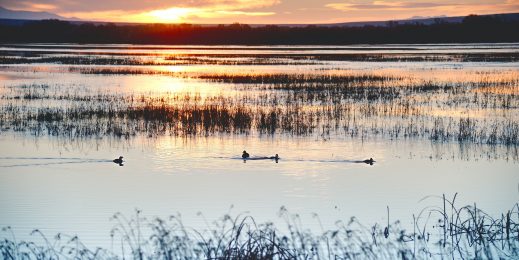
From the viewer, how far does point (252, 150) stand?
57.2 feet

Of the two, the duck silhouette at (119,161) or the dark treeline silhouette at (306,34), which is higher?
the dark treeline silhouette at (306,34)

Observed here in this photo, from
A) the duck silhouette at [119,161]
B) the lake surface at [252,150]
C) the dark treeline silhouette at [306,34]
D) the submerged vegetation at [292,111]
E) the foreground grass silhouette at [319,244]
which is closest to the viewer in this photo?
the foreground grass silhouette at [319,244]

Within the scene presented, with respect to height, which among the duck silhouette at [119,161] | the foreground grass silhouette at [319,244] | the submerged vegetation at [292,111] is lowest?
the foreground grass silhouette at [319,244]

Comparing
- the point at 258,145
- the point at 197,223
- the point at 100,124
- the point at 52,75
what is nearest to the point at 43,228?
the point at 197,223

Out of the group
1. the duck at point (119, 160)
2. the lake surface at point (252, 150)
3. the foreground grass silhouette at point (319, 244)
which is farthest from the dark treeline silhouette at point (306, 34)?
the foreground grass silhouette at point (319, 244)

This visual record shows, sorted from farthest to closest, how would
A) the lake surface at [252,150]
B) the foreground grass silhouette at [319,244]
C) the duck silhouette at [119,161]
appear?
the duck silhouette at [119,161] < the lake surface at [252,150] < the foreground grass silhouette at [319,244]

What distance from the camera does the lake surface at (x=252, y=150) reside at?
39.0 feet

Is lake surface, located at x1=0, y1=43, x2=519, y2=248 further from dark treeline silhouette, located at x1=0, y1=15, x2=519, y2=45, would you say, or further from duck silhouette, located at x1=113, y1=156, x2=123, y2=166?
dark treeline silhouette, located at x1=0, y1=15, x2=519, y2=45

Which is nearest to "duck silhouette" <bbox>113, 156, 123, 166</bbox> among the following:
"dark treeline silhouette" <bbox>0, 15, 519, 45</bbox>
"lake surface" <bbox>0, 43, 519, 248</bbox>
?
"lake surface" <bbox>0, 43, 519, 248</bbox>

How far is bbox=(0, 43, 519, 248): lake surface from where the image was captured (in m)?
11.9

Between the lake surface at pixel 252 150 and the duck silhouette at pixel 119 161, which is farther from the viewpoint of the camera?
the duck silhouette at pixel 119 161

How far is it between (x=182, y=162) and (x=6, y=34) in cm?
10745

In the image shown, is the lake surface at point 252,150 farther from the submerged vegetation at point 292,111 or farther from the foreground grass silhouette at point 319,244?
the foreground grass silhouette at point 319,244

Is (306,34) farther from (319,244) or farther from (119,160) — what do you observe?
(319,244)
